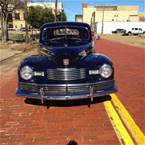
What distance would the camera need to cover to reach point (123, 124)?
21.7 ft

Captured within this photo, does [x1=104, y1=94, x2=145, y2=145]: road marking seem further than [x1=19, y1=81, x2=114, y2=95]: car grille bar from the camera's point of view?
No

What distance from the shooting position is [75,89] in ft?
24.2

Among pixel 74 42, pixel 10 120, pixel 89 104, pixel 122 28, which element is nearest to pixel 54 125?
pixel 10 120

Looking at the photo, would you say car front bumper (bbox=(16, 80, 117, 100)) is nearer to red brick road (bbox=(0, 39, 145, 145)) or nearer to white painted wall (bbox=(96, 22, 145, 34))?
red brick road (bbox=(0, 39, 145, 145))

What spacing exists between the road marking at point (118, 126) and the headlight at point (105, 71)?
0.76 metres

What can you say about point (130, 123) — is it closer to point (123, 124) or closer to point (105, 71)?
point (123, 124)

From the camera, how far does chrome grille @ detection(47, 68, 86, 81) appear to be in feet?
24.3

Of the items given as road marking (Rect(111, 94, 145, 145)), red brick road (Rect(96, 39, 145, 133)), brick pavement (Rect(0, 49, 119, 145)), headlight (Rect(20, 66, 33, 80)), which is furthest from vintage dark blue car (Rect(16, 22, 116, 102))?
red brick road (Rect(96, 39, 145, 133))

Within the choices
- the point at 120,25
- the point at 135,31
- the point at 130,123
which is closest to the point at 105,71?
the point at 130,123

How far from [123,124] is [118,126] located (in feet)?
0.51

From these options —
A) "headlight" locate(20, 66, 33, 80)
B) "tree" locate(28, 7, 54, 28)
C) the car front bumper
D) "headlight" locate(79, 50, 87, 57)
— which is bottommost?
"tree" locate(28, 7, 54, 28)

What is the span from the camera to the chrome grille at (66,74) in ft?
24.3

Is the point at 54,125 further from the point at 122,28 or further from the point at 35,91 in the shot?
the point at 122,28

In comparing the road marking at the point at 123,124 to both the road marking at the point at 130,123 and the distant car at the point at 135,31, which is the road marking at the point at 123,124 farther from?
the distant car at the point at 135,31
